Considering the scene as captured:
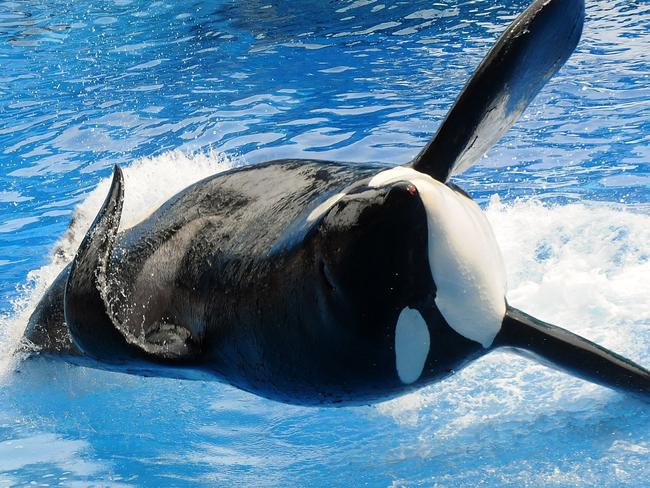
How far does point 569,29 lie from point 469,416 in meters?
1.87

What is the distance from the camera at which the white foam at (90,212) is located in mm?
5688

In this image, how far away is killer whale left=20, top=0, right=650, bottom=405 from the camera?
2.83m

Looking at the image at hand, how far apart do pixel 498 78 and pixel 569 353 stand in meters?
1.06

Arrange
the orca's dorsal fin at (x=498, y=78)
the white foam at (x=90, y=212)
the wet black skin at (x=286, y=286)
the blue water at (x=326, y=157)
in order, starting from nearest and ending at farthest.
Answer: the wet black skin at (x=286, y=286), the orca's dorsal fin at (x=498, y=78), the blue water at (x=326, y=157), the white foam at (x=90, y=212)

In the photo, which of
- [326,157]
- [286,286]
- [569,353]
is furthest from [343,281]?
[326,157]

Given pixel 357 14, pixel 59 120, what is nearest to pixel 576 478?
pixel 59 120

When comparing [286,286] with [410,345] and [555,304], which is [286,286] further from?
[555,304]

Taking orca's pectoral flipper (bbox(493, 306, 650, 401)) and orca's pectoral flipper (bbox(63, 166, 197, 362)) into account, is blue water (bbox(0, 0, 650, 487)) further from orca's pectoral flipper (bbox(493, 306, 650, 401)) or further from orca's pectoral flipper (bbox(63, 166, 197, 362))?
orca's pectoral flipper (bbox(63, 166, 197, 362))

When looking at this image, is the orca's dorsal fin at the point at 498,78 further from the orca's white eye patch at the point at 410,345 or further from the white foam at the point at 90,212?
the white foam at the point at 90,212

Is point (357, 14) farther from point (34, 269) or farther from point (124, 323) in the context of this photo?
point (124, 323)

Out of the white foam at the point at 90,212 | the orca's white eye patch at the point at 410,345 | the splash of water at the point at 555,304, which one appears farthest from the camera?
the white foam at the point at 90,212

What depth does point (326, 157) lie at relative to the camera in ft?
28.8

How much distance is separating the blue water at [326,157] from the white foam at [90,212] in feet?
0.08

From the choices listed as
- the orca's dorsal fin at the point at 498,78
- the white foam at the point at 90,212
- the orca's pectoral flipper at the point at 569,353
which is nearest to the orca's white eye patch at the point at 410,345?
the orca's pectoral flipper at the point at 569,353
